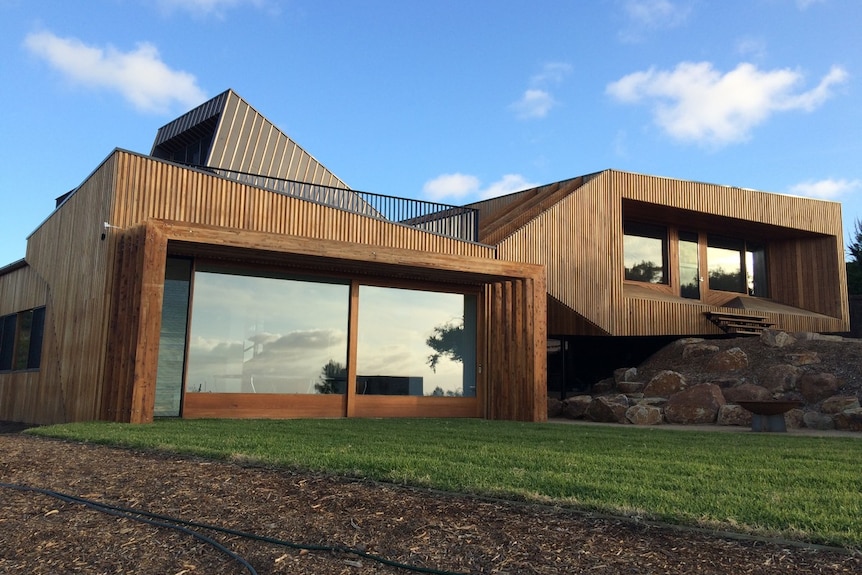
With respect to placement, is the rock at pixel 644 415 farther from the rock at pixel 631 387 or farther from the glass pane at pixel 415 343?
the glass pane at pixel 415 343

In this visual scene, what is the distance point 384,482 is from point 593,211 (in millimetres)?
13958

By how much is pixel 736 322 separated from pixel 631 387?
17.3 feet

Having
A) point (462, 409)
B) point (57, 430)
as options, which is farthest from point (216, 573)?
point (462, 409)

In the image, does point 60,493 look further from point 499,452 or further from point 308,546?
point 499,452

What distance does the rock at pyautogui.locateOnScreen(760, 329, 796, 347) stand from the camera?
53.6 ft

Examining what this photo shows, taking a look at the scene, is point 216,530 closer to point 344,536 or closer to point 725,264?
point 344,536

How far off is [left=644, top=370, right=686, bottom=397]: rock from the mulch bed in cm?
1189

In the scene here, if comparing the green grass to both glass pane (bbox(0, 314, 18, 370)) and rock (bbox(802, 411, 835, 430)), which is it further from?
glass pane (bbox(0, 314, 18, 370))

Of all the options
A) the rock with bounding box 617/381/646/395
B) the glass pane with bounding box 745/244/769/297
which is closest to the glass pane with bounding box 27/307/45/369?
A: the rock with bounding box 617/381/646/395

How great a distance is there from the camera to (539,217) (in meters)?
16.3

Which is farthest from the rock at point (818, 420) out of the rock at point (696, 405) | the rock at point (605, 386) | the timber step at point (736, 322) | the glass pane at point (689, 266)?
the glass pane at point (689, 266)

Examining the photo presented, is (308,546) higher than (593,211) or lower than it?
lower

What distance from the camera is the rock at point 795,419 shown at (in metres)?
12.2

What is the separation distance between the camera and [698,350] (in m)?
17.0
